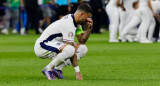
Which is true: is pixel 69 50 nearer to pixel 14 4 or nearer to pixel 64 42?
pixel 64 42

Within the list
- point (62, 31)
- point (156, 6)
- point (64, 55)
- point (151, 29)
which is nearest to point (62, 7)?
point (151, 29)

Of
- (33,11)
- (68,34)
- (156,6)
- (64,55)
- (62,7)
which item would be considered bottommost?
(33,11)

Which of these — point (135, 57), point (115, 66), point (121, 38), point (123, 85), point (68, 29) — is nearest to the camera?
point (123, 85)

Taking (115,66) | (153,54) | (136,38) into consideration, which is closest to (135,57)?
(153,54)

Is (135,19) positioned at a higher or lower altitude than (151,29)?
higher

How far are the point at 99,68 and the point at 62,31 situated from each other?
8.81 feet

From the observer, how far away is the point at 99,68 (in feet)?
42.8

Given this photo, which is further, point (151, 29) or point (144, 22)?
point (151, 29)

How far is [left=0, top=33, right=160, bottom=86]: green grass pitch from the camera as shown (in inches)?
406

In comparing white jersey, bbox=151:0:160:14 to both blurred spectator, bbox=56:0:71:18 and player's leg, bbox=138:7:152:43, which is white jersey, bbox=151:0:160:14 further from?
blurred spectator, bbox=56:0:71:18

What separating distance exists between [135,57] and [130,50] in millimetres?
2482

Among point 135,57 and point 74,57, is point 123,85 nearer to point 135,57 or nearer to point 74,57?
point 74,57

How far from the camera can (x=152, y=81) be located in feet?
33.8

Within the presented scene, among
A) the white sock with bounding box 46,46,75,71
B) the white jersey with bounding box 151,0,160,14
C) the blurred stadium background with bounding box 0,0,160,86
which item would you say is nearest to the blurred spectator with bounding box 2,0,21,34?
the blurred stadium background with bounding box 0,0,160,86
